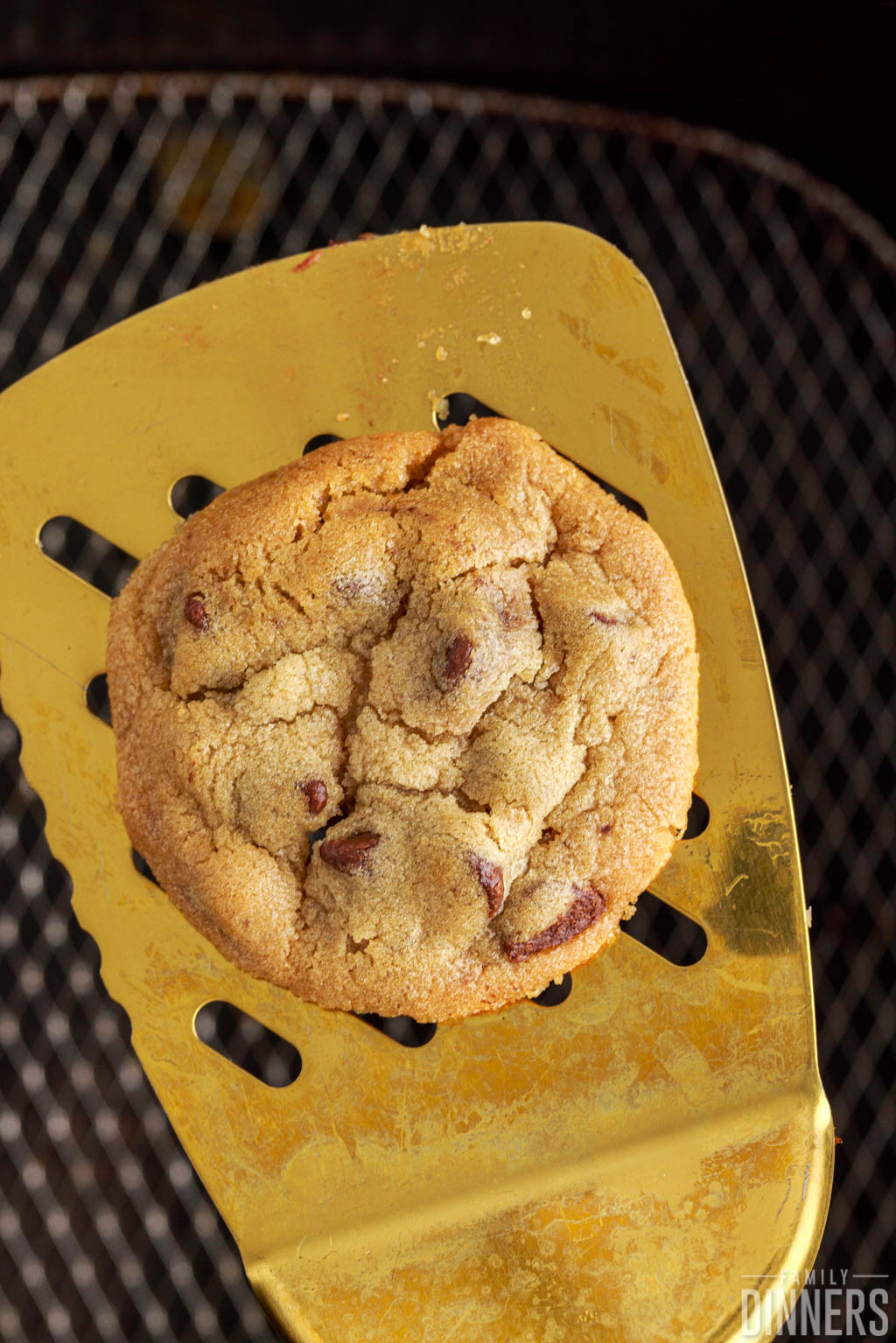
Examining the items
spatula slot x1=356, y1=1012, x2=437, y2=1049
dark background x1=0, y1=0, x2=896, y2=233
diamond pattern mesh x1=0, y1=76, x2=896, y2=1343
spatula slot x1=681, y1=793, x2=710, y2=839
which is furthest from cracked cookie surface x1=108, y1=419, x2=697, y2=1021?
dark background x1=0, y1=0, x2=896, y2=233

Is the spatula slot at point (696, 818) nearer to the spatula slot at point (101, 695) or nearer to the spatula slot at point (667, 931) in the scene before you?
the spatula slot at point (667, 931)

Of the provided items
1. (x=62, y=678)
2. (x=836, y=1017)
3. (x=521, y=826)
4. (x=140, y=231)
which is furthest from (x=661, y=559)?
(x=140, y=231)

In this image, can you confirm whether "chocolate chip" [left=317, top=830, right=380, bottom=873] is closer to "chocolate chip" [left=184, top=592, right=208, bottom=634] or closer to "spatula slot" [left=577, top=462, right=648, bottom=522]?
"chocolate chip" [left=184, top=592, right=208, bottom=634]

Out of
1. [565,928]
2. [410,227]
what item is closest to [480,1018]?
[565,928]

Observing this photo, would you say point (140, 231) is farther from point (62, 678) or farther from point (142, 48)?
point (62, 678)

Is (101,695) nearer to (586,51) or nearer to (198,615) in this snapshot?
(198,615)
